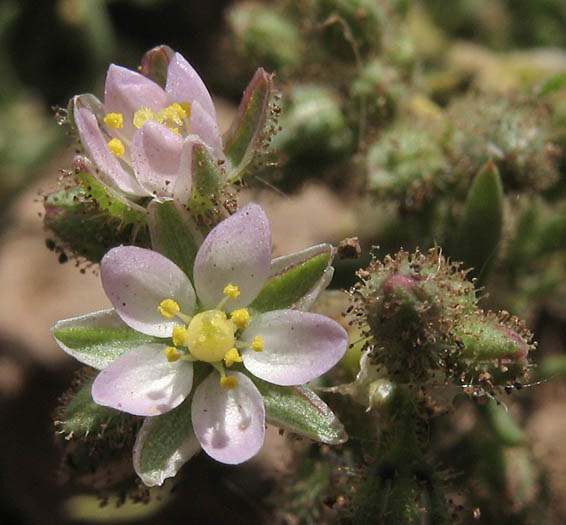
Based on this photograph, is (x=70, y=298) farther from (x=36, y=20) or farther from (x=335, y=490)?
(x=335, y=490)

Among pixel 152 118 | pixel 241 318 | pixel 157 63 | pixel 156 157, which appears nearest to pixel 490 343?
pixel 241 318

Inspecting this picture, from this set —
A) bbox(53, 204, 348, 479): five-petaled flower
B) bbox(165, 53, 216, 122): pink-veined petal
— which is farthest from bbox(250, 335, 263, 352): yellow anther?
bbox(165, 53, 216, 122): pink-veined petal

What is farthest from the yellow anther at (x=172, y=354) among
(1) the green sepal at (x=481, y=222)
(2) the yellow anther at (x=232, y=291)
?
(1) the green sepal at (x=481, y=222)

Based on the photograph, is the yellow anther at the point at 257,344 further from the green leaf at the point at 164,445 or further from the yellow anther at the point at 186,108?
the yellow anther at the point at 186,108

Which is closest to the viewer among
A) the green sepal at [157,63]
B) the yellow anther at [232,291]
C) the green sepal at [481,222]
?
the yellow anther at [232,291]

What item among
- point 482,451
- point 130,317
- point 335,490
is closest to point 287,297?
point 130,317

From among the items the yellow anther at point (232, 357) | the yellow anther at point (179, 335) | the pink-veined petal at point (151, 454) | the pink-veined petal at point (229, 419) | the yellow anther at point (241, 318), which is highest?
the yellow anther at point (241, 318)

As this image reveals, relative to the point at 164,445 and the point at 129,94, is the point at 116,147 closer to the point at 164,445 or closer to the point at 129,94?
the point at 129,94
